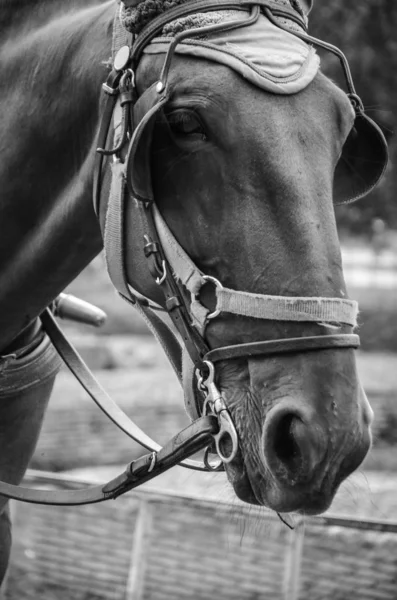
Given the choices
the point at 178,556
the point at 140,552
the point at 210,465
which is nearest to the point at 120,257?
the point at 210,465

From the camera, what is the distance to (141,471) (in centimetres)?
234

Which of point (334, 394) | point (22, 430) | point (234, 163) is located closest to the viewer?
point (334, 394)

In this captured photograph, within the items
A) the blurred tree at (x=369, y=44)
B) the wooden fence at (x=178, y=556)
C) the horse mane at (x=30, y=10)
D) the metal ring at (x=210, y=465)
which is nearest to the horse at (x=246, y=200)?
the metal ring at (x=210, y=465)

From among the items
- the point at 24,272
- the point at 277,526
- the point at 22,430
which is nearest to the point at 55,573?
the point at 277,526

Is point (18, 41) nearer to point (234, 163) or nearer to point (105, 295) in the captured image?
point (234, 163)

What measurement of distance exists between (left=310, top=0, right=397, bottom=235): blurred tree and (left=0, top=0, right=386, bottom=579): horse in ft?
33.7

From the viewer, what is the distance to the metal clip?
199 centimetres

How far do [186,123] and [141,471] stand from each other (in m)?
0.93

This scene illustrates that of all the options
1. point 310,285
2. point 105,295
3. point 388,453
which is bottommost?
point 105,295

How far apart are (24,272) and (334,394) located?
48.2 inches

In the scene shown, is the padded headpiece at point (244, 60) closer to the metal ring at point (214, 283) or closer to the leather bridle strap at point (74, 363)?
the metal ring at point (214, 283)

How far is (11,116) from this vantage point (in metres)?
2.68

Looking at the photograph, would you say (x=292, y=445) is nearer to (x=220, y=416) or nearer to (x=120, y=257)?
(x=220, y=416)

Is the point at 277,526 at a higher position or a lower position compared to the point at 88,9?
lower
